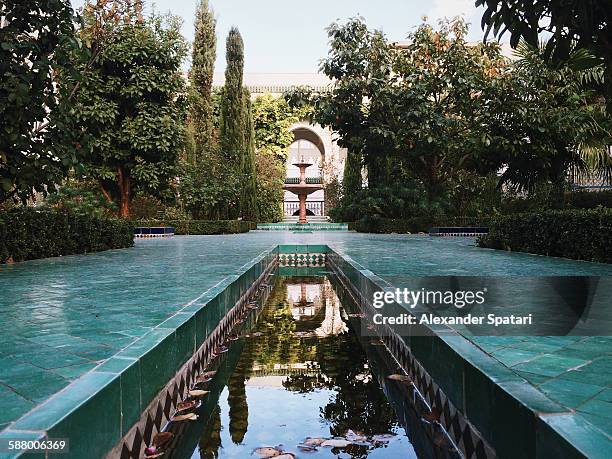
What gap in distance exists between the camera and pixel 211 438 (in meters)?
2.39

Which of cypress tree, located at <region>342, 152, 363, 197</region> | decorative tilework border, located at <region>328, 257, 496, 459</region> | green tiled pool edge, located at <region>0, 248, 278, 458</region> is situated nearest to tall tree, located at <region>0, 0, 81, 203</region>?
green tiled pool edge, located at <region>0, 248, 278, 458</region>

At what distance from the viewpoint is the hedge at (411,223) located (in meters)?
17.0

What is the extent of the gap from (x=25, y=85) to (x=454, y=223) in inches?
562

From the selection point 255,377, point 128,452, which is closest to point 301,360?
point 255,377

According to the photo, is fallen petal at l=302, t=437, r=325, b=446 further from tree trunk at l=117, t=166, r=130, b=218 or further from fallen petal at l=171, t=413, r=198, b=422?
tree trunk at l=117, t=166, r=130, b=218

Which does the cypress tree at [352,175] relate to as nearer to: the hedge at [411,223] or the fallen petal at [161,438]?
the hedge at [411,223]

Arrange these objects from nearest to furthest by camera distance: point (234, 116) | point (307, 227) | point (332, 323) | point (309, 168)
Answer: point (332, 323) → point (234, 116) → point (307, 227) → point (309, 168)

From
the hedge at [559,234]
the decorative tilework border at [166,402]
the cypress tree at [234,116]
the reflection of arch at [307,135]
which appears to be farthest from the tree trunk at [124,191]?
the reflection of arch at [307,135]

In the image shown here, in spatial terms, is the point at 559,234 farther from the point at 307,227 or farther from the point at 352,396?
the point at 307,227

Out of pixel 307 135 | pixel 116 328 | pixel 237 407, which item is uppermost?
pixel 307 135

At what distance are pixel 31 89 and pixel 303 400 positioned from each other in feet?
16.1

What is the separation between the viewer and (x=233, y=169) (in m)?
21.5

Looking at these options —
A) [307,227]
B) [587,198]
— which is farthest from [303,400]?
[307,227]

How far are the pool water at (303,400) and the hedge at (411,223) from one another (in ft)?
43.3
